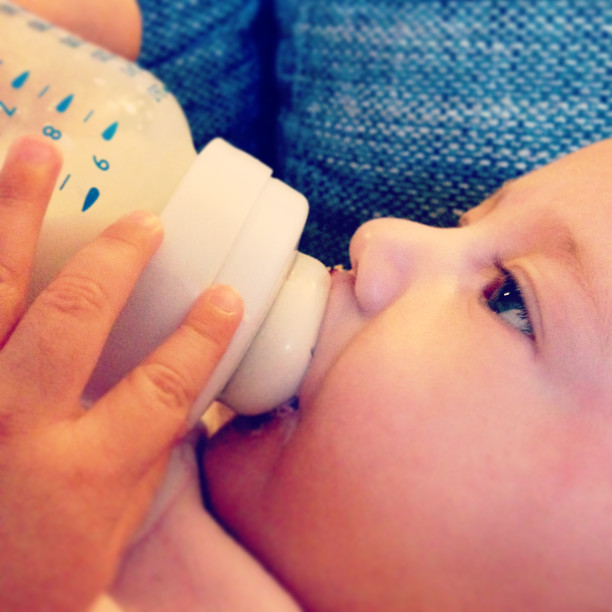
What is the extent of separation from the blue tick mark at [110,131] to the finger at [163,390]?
0.16m

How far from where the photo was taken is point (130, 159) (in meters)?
0.47

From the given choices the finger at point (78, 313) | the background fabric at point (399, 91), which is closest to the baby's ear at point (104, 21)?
the background fabric at point (399, 91)

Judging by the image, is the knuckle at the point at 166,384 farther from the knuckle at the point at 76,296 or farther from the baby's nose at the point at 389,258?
the baby's nose at the point at 389,258

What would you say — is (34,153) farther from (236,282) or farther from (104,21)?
(104,21)

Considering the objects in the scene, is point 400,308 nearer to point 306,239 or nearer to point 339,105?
point 306,239

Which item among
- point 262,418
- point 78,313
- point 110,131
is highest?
point 110,131

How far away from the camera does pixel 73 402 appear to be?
42 centimetres

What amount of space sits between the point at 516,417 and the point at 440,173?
0.35 m

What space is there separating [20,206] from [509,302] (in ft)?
1.35

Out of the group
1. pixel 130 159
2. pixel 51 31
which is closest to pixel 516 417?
pixel 130 159

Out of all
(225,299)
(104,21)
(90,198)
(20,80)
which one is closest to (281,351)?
(225,299)

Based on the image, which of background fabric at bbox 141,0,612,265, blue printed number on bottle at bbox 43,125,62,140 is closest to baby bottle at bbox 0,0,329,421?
blue printed number on bottle at bbox 43,125,62,140

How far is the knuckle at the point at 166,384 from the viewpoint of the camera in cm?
43

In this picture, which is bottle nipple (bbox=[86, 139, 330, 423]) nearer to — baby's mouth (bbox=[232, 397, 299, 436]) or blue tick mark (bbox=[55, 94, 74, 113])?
baby's mouth (bbox=[232, 397, 299, 436])
